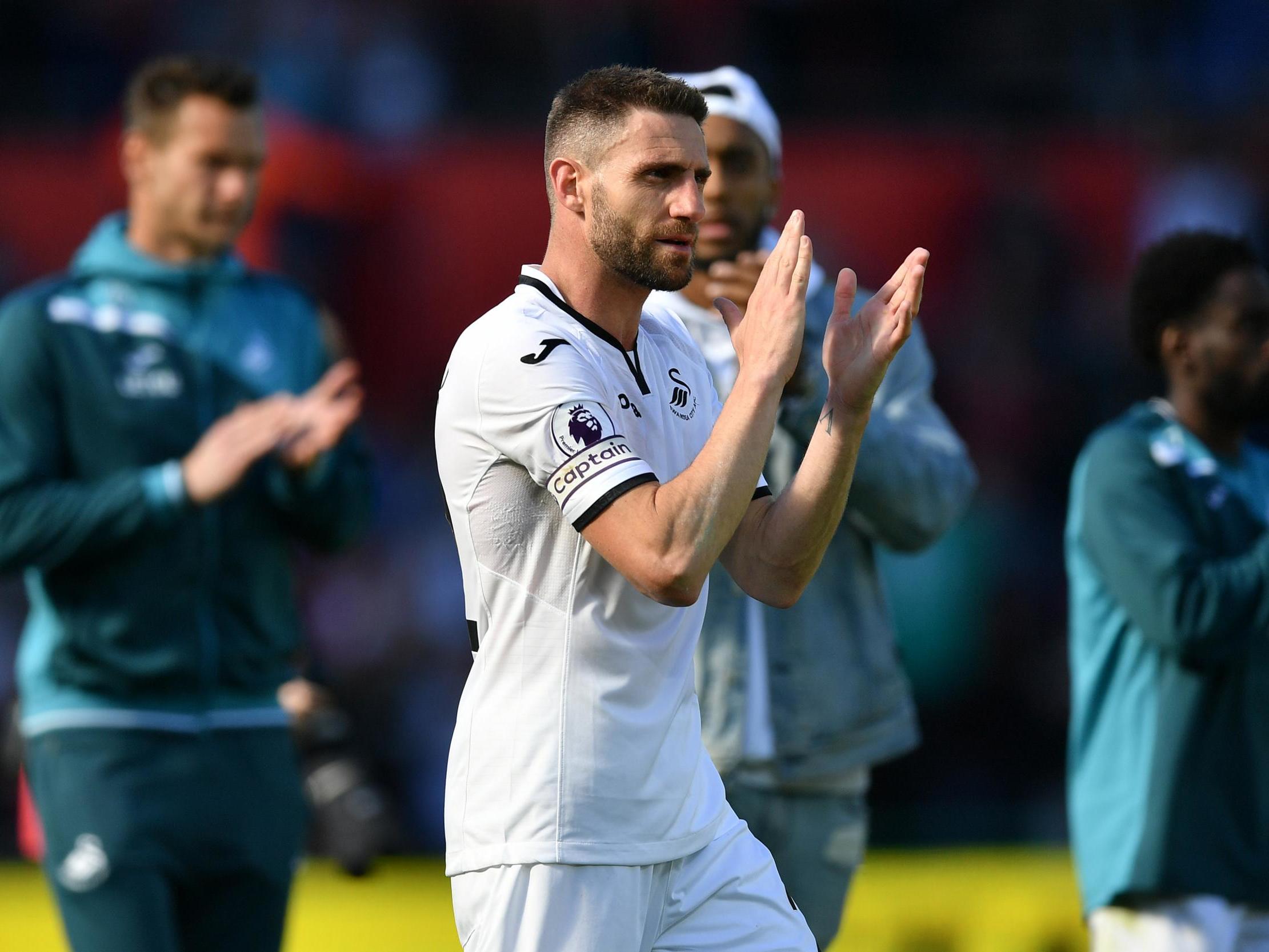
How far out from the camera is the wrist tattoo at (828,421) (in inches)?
141

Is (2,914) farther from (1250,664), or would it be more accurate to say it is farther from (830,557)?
(1250,664)

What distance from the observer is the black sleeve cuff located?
3.27m

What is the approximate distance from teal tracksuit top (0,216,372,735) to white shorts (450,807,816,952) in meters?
1.76

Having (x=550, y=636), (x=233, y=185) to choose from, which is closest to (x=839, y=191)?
(x=233, y=185)

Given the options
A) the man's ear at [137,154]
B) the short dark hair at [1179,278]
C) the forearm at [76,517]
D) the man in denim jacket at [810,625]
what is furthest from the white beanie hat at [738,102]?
the forearm at [76,517]

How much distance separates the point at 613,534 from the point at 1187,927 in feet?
7.75

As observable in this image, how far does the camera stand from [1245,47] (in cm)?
1462

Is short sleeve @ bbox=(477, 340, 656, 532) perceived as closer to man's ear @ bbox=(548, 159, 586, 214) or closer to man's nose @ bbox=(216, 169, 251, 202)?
man's ear @ bbox=(548, 159, 586, 214)

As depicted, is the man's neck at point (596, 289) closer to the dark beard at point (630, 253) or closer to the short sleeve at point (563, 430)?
the dark beard at point (630, 253)

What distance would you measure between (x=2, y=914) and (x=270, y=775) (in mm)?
2322

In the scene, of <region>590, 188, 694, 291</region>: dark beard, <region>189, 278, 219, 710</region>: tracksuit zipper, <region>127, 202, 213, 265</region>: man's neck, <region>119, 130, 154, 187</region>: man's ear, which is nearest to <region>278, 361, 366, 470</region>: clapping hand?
<region>189, 278, 219, 710</region>: tracksuit zipper

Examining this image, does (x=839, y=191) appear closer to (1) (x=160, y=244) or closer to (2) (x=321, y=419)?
(1) (x=160, y=244)

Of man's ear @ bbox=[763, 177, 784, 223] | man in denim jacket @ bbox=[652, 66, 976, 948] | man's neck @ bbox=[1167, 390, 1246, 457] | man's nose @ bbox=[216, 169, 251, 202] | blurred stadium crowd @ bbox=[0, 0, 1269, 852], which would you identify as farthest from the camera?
blurred stadium crowd @ bbox=[0, 0, 1269, 852]

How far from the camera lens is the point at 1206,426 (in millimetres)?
5234
